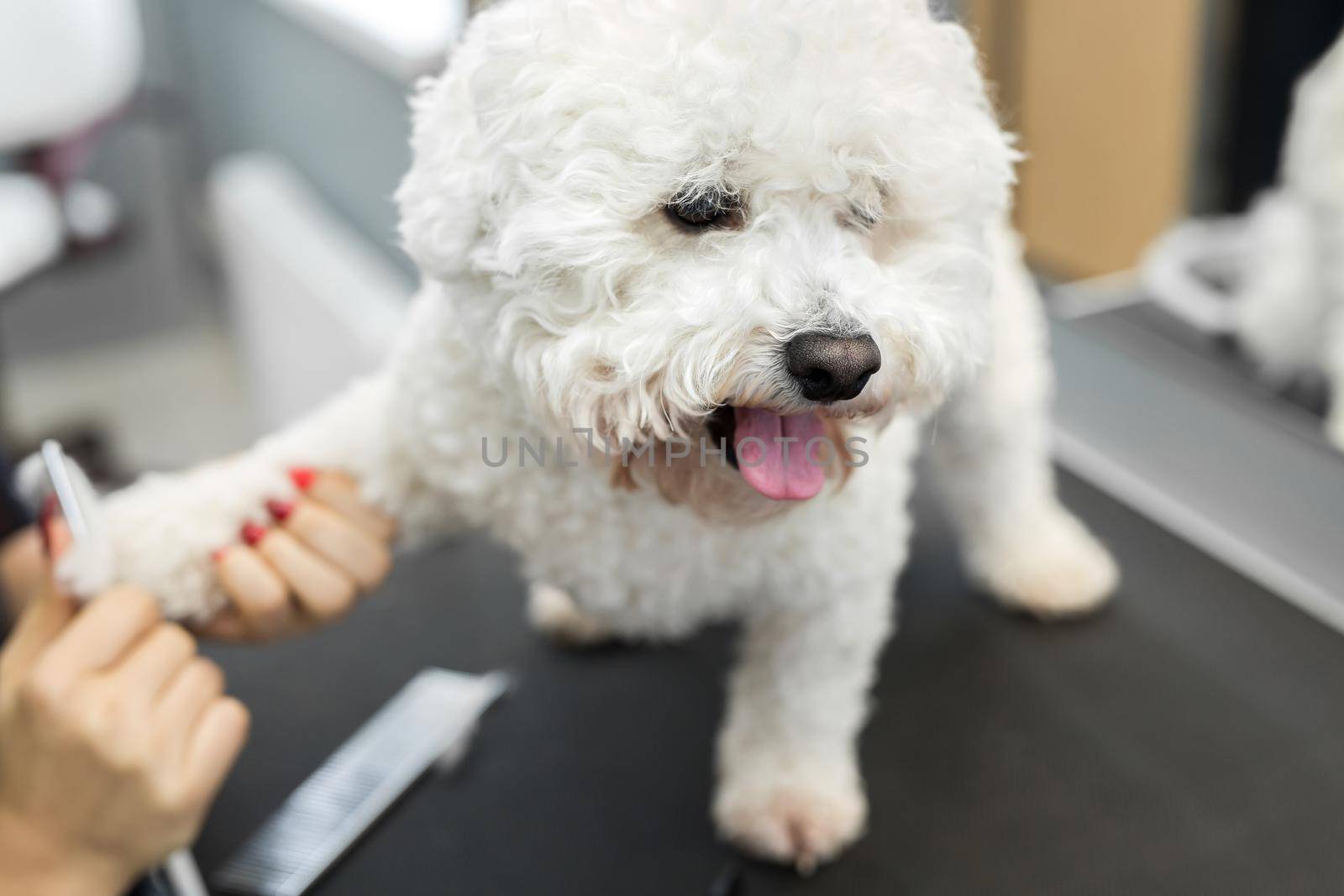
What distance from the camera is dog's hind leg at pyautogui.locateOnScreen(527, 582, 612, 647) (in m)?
0.93

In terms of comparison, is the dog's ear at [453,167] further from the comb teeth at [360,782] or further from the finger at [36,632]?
the comb teeth at [360,782]

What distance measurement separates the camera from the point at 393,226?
0.65 metres

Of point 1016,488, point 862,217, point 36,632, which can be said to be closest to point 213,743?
point 36,632

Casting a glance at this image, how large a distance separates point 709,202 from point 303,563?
329 mm

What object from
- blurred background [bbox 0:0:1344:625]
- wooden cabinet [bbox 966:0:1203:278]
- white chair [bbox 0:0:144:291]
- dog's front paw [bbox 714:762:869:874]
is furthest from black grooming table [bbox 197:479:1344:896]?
white chair [bbox 0:0:144:291]

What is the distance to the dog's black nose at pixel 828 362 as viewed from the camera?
0.50 m

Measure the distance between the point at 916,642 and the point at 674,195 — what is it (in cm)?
53

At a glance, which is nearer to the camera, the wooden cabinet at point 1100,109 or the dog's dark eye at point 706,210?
the dog's dark eye at point 706,210

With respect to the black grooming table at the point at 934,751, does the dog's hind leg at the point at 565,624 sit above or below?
above

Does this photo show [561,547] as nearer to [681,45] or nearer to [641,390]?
[641,390]

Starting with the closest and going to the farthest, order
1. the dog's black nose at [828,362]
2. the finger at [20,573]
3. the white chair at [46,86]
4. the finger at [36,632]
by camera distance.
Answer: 1. the dog's black nose at [828,362]
2. the finger at [36,632]
3. the finger at [20,573]
4. the white chair at [46,86]

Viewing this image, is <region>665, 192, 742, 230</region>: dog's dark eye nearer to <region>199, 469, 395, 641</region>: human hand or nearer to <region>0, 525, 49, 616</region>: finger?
<region>199, 469, 395, 641</region>: human hand

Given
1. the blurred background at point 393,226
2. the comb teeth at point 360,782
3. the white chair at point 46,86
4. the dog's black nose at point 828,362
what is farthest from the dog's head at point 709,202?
the white chair at point 46,86

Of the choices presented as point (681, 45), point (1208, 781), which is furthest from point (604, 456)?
point (1208, 781)
